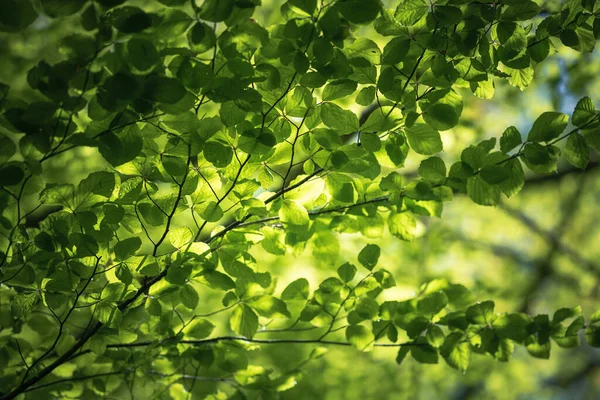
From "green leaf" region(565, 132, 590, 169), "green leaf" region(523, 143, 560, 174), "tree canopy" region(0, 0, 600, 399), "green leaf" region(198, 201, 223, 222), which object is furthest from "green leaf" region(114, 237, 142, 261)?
"green leaf" region(565, 132, 590, 169)

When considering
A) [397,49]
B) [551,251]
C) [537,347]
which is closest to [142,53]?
[397,49]

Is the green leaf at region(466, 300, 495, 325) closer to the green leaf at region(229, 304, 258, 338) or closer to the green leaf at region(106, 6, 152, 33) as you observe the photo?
the green leaf at region(229, 304, 258, 338)

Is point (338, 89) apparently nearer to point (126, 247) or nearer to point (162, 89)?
point (162, 89)

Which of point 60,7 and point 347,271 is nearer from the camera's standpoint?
point 60,7

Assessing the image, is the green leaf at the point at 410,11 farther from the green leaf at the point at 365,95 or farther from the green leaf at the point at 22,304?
the green leaf at the point at 22,304

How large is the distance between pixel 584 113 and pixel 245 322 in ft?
3.34

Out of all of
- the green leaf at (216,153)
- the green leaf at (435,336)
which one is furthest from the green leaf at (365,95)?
the green leaf at (435,336)

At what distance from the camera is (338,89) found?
109 cm

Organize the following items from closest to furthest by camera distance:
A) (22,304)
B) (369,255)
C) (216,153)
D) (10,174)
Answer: (10,174)
(216,153)
(22,304)
(369,255)

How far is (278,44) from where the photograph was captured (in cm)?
97

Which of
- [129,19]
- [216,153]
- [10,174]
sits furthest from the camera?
[216,153]

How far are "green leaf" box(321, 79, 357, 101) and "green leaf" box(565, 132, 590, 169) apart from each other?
1.80ft

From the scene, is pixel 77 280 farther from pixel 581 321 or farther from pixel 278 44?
pixel 581 321

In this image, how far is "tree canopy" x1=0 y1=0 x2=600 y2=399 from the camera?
2.96ft
